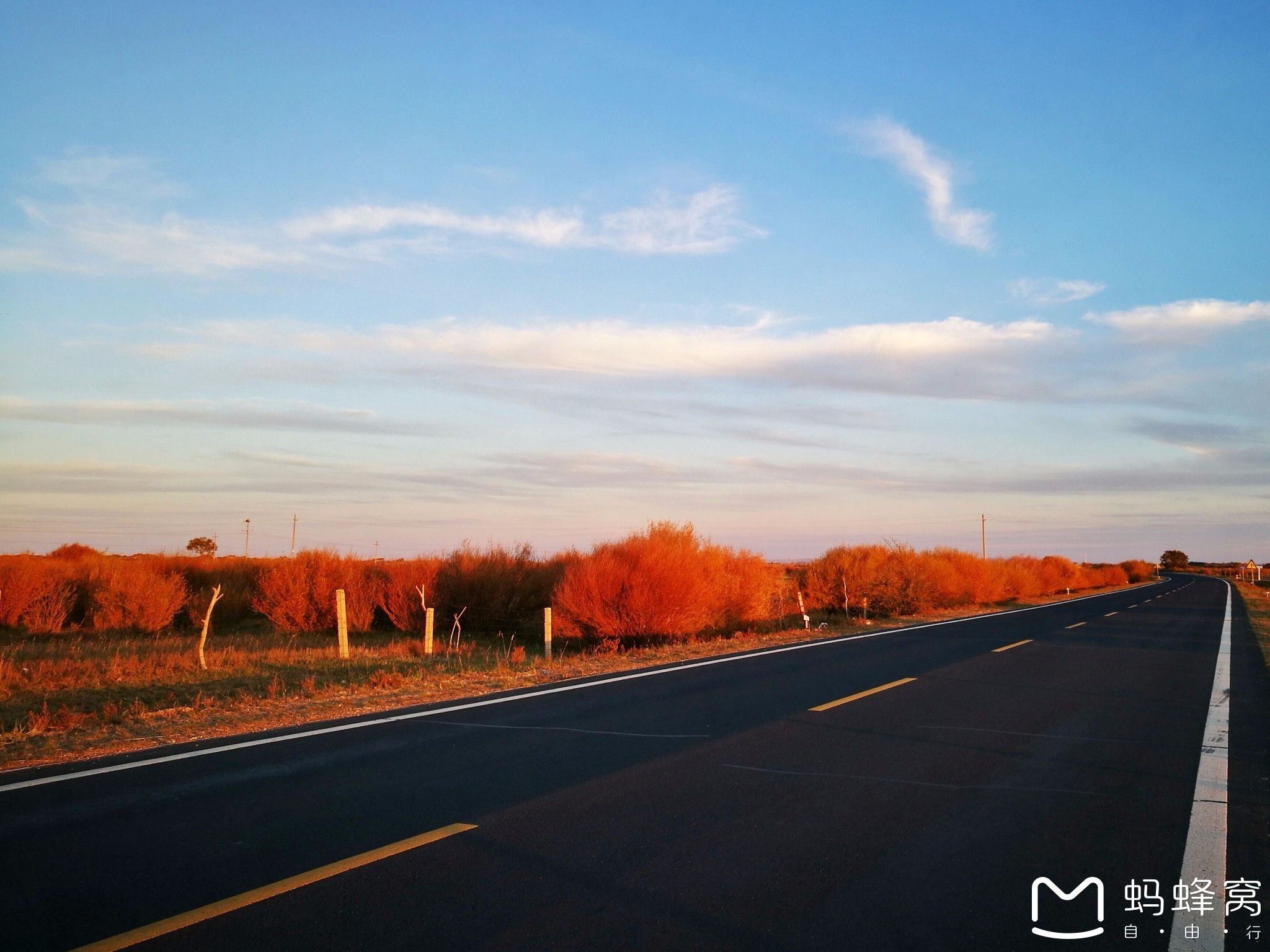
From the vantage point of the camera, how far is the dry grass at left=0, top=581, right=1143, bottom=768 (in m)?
8.79

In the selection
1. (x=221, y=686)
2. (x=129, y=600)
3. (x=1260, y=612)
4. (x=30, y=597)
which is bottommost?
(x=1260, y=612)

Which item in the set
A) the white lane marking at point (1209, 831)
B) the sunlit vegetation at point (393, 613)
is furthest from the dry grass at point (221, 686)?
the white lane marking at point (1209, 831)

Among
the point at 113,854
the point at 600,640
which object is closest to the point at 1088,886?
the point at 113,854

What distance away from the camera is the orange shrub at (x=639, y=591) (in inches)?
949

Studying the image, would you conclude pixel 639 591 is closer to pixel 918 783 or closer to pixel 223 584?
pixel 918 783

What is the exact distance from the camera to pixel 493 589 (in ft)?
109

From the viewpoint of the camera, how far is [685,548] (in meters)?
25.8

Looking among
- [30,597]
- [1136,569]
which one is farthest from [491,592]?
[1136,569]

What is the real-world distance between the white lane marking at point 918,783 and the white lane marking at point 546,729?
4.75ft

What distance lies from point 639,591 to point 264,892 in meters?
19.6

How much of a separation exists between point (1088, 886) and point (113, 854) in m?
5.47

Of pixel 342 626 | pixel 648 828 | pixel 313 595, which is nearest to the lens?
pixel 648 828

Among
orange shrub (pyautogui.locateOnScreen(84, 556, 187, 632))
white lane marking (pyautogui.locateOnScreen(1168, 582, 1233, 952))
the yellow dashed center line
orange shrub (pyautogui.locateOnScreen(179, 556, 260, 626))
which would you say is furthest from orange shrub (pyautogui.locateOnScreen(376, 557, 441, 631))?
white lane marking (pyautogui.locateOnScreen(1168, 582, 1233, 952))

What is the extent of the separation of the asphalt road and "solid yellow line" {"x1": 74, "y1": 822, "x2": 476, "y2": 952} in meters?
0.07
